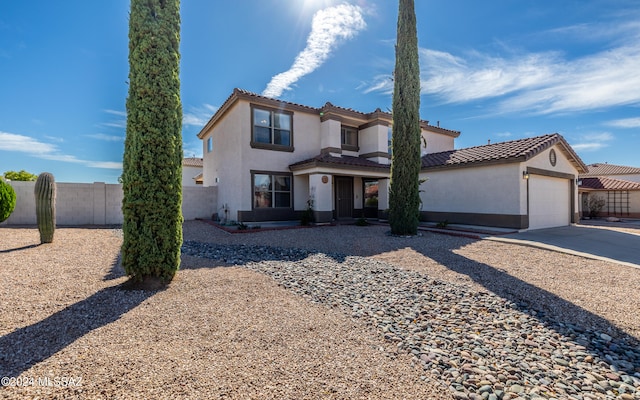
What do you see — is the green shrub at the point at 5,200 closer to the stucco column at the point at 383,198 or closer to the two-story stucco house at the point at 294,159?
the two-story stucco house at the point at 294,159

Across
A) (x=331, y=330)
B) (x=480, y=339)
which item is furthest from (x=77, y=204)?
(x=480, y=339)

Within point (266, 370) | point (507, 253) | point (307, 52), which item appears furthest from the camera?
point (307, 52)

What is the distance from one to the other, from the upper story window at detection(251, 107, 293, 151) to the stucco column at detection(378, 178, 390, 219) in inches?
220

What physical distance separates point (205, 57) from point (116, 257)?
8.24 m

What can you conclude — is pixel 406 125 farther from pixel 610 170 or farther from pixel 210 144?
pixel 610 170

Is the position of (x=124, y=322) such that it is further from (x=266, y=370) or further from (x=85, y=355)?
(x=266, y=370)

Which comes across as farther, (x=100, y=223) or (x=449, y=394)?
(x=100, y=223)

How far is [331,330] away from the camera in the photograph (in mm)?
3475

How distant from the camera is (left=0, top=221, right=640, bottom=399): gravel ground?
2502mm

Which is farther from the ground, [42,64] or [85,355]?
[42,64]

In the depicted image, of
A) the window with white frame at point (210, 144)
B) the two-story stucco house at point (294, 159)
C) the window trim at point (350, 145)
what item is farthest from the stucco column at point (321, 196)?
the window with white frame at point (210, 144)

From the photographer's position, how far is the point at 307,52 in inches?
557

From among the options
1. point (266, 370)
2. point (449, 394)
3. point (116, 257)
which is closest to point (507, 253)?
point (449, 394)

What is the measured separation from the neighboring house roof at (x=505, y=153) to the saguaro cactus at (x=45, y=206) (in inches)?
612
